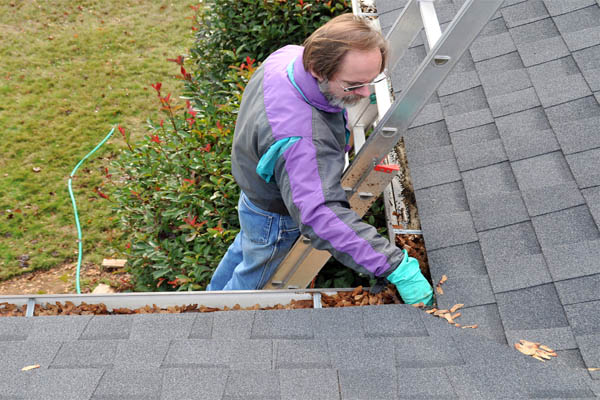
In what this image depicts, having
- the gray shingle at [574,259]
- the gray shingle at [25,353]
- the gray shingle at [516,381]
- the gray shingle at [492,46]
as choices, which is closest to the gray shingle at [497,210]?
the gray shingle at [574,259]

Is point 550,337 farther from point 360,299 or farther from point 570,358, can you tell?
point 360,299

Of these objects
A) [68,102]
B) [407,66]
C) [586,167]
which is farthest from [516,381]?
[68,102]

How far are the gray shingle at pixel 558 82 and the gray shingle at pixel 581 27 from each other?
0.40 ft

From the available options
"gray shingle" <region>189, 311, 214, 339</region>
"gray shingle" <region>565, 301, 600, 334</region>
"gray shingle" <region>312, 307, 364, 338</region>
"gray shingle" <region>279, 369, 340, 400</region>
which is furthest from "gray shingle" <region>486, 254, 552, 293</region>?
"gray shingle" <region>189, 311, 214, 339</region>

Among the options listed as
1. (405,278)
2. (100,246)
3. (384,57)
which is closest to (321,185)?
(405,278)

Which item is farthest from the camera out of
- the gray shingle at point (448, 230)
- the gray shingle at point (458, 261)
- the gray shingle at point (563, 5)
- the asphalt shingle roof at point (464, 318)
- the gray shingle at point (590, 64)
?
the gray shingle at point (563, 5)

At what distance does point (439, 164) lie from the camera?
8.20ft

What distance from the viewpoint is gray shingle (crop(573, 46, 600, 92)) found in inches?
91.0

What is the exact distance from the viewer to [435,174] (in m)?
2.47

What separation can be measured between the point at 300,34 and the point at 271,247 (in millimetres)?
2777

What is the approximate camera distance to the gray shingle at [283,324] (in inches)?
74.9

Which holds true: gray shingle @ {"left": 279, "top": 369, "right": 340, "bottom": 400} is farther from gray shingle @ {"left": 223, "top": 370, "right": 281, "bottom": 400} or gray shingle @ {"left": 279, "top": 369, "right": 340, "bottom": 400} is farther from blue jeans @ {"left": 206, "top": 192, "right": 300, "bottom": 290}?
blue jeans @ {"left": 206, "top": 192, "right": 300, "bottom": 290}

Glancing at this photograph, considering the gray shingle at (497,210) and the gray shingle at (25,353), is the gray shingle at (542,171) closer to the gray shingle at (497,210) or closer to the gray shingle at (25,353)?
the gray shingle at (497,210)

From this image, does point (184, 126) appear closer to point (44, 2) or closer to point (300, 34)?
point (300, 34)
